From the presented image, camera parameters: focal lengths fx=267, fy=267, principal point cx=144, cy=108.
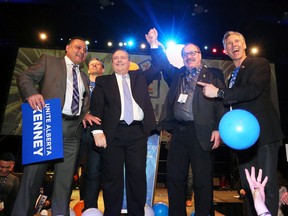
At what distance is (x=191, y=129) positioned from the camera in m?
2.54

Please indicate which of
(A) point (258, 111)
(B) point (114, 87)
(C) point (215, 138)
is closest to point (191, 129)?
(C) point (215, 138)

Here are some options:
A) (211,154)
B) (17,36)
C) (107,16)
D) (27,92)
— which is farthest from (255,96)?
(17,36)

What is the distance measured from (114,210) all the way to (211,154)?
1.04 meters

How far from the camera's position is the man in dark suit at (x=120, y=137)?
2.39m

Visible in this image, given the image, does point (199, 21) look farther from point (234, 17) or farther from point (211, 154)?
point (211, 154)

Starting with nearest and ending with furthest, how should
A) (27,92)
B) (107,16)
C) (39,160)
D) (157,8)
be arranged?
(39,160)
(27,92)
(157,8)
(107,16)

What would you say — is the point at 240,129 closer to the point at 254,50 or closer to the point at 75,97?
the point at 75,97

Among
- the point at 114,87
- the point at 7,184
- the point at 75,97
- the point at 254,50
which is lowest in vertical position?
the point at 7,184

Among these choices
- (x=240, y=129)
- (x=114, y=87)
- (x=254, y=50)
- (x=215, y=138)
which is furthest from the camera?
(x=254, y=50)

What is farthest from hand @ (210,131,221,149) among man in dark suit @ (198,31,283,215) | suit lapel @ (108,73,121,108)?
suit lapel @ (108,73,121,108)

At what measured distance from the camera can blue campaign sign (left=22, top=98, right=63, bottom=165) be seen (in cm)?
213

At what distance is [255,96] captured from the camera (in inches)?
86.8

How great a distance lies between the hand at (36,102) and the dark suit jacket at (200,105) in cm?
117

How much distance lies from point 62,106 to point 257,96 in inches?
67.1
